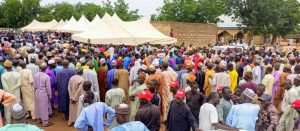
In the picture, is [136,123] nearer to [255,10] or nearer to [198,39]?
[198,39]

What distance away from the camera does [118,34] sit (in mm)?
13008

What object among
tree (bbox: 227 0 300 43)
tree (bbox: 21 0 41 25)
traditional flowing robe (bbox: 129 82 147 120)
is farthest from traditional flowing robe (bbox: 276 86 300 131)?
tree (bbox: 21 0 41 25)

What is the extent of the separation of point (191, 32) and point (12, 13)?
34196 mm

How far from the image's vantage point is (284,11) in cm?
3362

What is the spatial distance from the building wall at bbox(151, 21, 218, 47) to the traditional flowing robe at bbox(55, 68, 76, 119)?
2027 centimetres

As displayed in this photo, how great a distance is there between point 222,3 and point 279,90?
84.1 ft

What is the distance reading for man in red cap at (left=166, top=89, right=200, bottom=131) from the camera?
18.6ft

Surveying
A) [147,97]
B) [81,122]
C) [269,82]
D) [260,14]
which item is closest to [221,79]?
[269,82]

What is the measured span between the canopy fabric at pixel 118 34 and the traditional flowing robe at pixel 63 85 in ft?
14.7

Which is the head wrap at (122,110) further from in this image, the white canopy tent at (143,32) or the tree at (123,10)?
the tree at (123,10)

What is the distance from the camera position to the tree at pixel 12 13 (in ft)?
175

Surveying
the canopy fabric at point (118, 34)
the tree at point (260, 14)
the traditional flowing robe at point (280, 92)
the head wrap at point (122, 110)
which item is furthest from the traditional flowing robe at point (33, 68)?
the tree at point (260, 14)

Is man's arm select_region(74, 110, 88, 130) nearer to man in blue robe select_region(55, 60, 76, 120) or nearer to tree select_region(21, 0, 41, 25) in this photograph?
man in blue robe select_region(55, 60, 76, 120)

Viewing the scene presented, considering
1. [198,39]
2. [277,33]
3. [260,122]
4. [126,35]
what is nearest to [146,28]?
[126,35]
